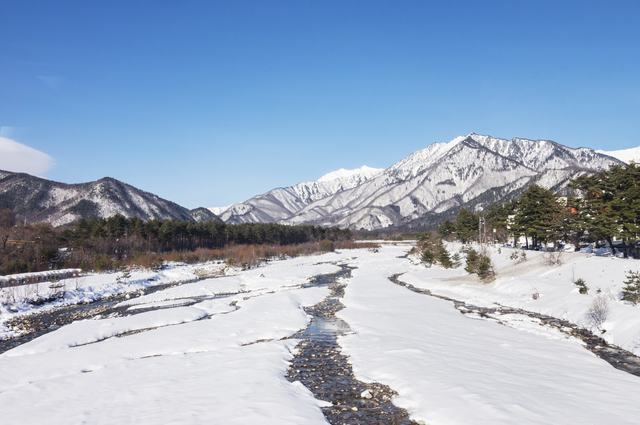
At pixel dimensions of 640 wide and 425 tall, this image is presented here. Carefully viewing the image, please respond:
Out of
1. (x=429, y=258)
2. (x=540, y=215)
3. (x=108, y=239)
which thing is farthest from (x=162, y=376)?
(x=108, y=239)

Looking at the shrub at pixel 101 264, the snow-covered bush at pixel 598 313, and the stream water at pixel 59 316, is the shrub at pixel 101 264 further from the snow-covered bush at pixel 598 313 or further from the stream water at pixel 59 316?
the snow-covered bush at pixel 598 313

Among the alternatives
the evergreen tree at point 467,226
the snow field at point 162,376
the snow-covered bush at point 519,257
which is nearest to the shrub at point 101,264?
the snow field at point 162,376

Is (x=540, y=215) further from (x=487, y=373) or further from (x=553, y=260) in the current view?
(x=487, y=373)

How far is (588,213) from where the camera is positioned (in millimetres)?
42094

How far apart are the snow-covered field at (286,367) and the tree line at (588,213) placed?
8.24 meters

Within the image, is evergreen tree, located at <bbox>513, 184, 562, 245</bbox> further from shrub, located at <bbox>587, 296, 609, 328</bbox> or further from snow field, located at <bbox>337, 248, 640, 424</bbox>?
snow field, located at <bbox>337, 248, 640, 424</bbox>

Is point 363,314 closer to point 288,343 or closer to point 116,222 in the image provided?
point 288,343

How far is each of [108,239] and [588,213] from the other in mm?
86615

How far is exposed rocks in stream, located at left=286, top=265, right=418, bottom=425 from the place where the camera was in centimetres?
986

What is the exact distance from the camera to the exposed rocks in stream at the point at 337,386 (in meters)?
9.86

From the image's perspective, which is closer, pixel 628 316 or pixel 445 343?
pixel 445 343

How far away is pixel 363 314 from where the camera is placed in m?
24.8

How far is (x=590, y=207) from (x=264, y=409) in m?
Answer: 47.9

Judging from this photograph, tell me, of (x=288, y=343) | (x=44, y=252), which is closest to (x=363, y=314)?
(x=288, y=343)
